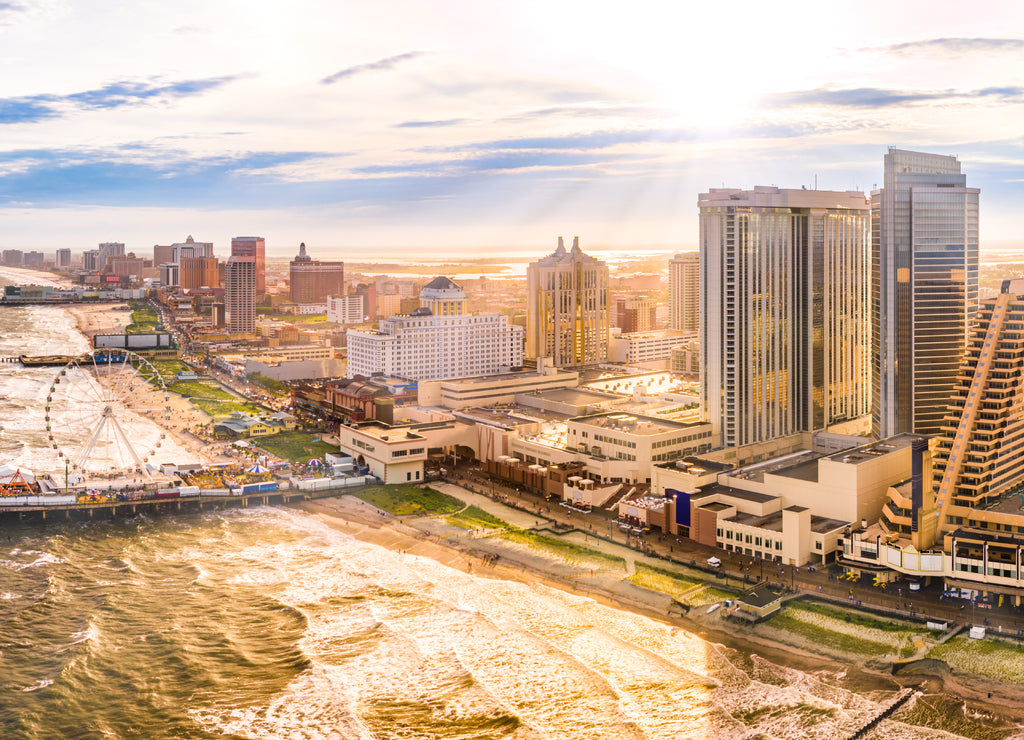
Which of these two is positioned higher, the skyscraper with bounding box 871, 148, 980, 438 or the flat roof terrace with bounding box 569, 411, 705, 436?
the skyscraper with bounding box 871, 148, 980, 438

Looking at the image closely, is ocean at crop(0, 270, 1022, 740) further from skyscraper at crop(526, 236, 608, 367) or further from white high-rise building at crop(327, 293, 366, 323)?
white high-rise building at crop(327, 293, 366, 323)

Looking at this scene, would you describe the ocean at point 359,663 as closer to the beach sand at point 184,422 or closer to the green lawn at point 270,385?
the beach sand at point 184,422

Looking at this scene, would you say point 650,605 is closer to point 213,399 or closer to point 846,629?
point 846,629

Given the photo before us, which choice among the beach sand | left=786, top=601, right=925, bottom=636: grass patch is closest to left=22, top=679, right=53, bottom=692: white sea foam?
left=786, top=601, right=925, bottom=636: grass patch

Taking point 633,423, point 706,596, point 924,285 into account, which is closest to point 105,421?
point 633,423

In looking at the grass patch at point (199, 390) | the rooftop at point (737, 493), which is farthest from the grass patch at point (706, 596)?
the grass patch at point (199, 390)

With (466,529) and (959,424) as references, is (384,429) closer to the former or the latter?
(466,529)
